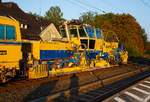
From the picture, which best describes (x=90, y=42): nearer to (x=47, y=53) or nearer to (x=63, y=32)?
(x=63, y=32)

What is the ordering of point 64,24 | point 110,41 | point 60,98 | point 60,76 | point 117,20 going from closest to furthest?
point 60,98 < point 60,76 < point 64,24 < point 110,41 < point 117,20

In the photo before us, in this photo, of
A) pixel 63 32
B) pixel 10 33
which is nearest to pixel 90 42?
pixel 63 32

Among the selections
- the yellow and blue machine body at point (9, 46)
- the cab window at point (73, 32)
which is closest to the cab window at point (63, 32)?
the cab window at point (73, 32)

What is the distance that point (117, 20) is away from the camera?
1700 inches

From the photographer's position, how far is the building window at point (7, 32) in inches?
286

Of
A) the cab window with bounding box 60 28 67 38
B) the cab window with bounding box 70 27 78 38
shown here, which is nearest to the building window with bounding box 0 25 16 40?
the cab window with bounding box 60 28 67 38

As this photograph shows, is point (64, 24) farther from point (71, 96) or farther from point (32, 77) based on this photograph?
point (71, 96)

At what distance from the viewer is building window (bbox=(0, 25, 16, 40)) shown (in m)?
7.27

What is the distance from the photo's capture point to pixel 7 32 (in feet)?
24.4

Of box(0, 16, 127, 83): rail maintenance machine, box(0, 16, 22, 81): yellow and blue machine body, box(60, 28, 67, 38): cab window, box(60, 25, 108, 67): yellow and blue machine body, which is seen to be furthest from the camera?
box(60, 28, 67, 38): cab window

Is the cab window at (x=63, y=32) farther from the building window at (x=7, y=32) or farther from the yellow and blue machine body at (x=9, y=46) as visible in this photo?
the building window at (x=7, y=32)

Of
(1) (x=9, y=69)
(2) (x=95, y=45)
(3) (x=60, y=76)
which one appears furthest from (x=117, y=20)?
(1) (x=9, y=69)

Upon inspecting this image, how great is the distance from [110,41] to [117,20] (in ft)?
99.6

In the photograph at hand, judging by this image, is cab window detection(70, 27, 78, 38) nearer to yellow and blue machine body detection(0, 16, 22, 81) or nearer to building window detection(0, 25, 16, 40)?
yellow and blue machine body detection(0, 16, 22, 81)
